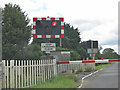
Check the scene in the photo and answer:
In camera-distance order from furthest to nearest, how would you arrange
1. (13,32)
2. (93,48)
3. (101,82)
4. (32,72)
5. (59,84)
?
(13,32), (93,48), (101,82), (32,72), (59,84)

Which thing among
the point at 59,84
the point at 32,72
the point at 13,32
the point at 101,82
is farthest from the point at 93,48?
the point at 59,84

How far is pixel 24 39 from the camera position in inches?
1428

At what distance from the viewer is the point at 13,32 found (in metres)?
34.0

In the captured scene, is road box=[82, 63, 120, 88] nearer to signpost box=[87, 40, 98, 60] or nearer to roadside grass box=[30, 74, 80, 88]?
roadside grass box=[30, 74, 80, 88]

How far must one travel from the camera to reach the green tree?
3319cm

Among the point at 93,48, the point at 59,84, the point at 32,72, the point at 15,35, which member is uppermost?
the point at 15,35

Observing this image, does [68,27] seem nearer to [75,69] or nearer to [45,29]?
[75,69]

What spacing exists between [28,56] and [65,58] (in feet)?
25.3

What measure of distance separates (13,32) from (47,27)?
20.6 m

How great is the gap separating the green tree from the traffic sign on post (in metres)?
18.9

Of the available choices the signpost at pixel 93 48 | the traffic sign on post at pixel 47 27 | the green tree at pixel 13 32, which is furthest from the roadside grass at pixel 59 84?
the green tree at pixel 13 32

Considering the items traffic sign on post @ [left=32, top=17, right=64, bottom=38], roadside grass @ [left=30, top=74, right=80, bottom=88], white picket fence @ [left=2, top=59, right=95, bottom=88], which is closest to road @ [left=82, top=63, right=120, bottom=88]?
roadside grass @ [left=30, top=74, right=80, bottom=88]

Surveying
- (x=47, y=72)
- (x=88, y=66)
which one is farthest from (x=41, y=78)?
(x=88, y=66)

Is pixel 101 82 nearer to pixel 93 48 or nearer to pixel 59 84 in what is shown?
pixel 59 84
